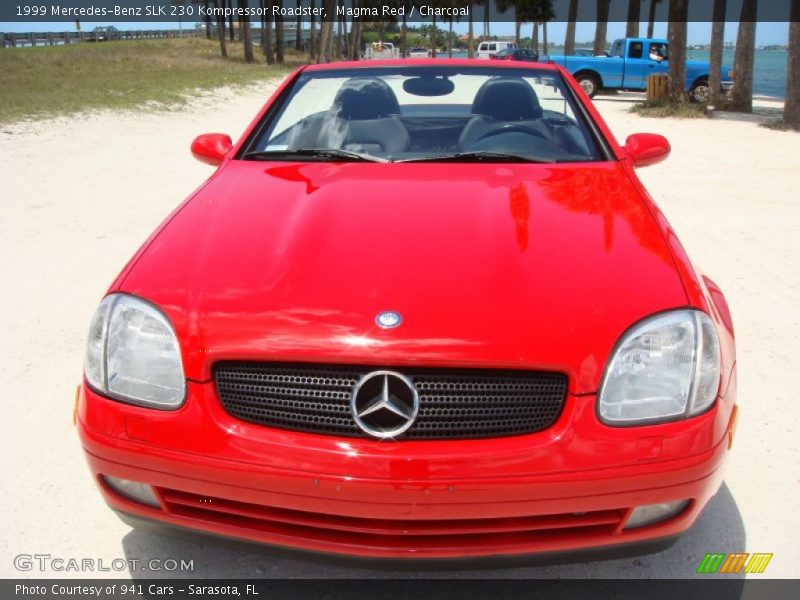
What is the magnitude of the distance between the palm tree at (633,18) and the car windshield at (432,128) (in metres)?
28.5

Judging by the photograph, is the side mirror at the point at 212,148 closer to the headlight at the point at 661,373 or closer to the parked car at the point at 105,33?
the headlight at the point at 661,373

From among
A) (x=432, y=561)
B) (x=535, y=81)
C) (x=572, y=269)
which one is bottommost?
(x=432, y=561)

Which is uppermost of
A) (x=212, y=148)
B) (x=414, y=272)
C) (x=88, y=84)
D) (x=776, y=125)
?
(x=212, y=148)

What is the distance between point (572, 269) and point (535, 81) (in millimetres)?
1788

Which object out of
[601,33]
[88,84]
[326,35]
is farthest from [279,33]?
[88,84]

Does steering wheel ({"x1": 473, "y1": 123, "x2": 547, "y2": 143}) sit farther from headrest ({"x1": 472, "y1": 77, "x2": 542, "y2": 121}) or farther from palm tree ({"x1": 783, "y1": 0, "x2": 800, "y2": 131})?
palm tree ({"x1": 783, "y1": 0, "x2": 800, "y2": 131})

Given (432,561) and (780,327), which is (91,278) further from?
(780,327)

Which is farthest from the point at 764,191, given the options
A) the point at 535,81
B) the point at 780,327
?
the point at 535,81

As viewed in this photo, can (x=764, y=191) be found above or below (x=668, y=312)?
below

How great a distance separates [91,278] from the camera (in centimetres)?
478

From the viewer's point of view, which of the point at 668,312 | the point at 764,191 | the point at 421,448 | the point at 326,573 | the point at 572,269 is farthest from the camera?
the point at 764,191

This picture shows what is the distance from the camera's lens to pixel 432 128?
3598mm

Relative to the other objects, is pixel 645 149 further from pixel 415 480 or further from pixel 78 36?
pixel 78 36

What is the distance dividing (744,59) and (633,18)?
14674mm
